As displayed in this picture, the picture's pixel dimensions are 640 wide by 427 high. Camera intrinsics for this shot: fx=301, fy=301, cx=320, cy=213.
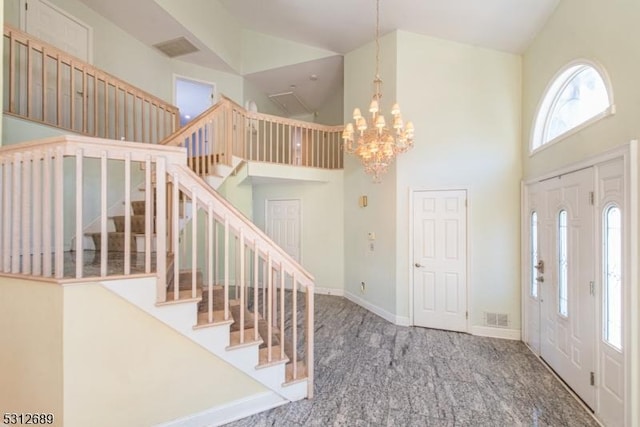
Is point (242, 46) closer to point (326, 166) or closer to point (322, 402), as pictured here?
point (326, 166)

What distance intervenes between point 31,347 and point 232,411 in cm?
141

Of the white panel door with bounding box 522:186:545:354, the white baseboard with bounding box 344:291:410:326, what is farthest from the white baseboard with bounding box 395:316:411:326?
the white panel door with bounding box 522:186:545:354

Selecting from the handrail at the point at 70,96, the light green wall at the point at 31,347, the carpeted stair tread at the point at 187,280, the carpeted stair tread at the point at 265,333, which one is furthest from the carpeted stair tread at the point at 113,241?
the carpeted stair tread at the point at 265,333

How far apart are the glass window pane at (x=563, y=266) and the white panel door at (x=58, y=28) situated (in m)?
6.78

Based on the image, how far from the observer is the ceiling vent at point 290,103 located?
8195 mm

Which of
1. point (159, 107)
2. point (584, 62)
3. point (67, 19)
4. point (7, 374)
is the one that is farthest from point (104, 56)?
point (584, 62)

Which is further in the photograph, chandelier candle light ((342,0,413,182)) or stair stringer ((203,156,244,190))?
stair stringer ((203,156,244,190))

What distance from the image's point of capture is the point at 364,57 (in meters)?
5.38

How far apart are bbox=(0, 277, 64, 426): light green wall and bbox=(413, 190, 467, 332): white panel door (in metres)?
4.02

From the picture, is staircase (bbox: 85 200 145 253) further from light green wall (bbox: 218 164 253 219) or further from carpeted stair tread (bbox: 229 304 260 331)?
light green wall (bbox: 218 164 253 219)

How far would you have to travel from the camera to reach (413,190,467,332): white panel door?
4281mm

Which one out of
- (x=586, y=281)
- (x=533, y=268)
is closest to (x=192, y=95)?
(x=533, y=268)


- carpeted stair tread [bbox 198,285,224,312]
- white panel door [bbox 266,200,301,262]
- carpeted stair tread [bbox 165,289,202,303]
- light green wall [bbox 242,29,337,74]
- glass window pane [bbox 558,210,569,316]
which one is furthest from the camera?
white panel door [bbox 266,200,301,262]

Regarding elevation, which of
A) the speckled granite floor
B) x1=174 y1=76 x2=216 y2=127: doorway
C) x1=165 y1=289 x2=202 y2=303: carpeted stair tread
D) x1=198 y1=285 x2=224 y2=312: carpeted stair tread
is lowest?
the speckled granite floor
